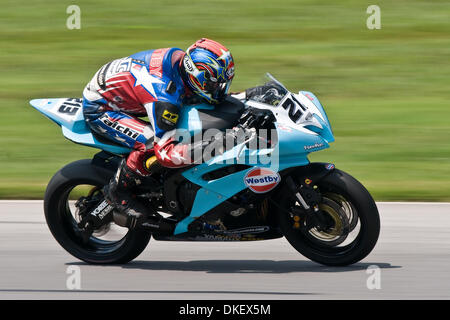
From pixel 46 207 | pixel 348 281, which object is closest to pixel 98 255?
pixel 46 207

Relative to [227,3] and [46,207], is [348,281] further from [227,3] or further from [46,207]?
[227,3]

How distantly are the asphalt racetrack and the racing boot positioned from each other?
1.29ft

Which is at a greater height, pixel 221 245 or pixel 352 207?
pixel 352 207

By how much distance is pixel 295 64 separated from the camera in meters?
11.8

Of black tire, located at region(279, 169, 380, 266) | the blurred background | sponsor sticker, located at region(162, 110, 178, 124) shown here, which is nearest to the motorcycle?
black tire, located at region(279, 169, 380, 266)

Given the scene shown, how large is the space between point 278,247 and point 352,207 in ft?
3.55

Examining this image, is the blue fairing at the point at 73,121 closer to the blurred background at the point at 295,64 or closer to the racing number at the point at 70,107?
the racing number at the point at 70,107

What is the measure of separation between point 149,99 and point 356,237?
1.74m

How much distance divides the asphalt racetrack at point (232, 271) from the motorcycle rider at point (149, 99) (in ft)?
1.79

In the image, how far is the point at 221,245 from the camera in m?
6.44

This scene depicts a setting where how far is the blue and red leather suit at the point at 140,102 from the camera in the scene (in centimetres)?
537

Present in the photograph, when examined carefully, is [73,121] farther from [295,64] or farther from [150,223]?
[295,64]

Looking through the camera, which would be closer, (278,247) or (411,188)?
(278,247)

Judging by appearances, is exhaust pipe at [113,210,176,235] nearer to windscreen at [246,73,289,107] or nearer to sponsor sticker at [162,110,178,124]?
sponsor sticker at [162,110,178,124]
